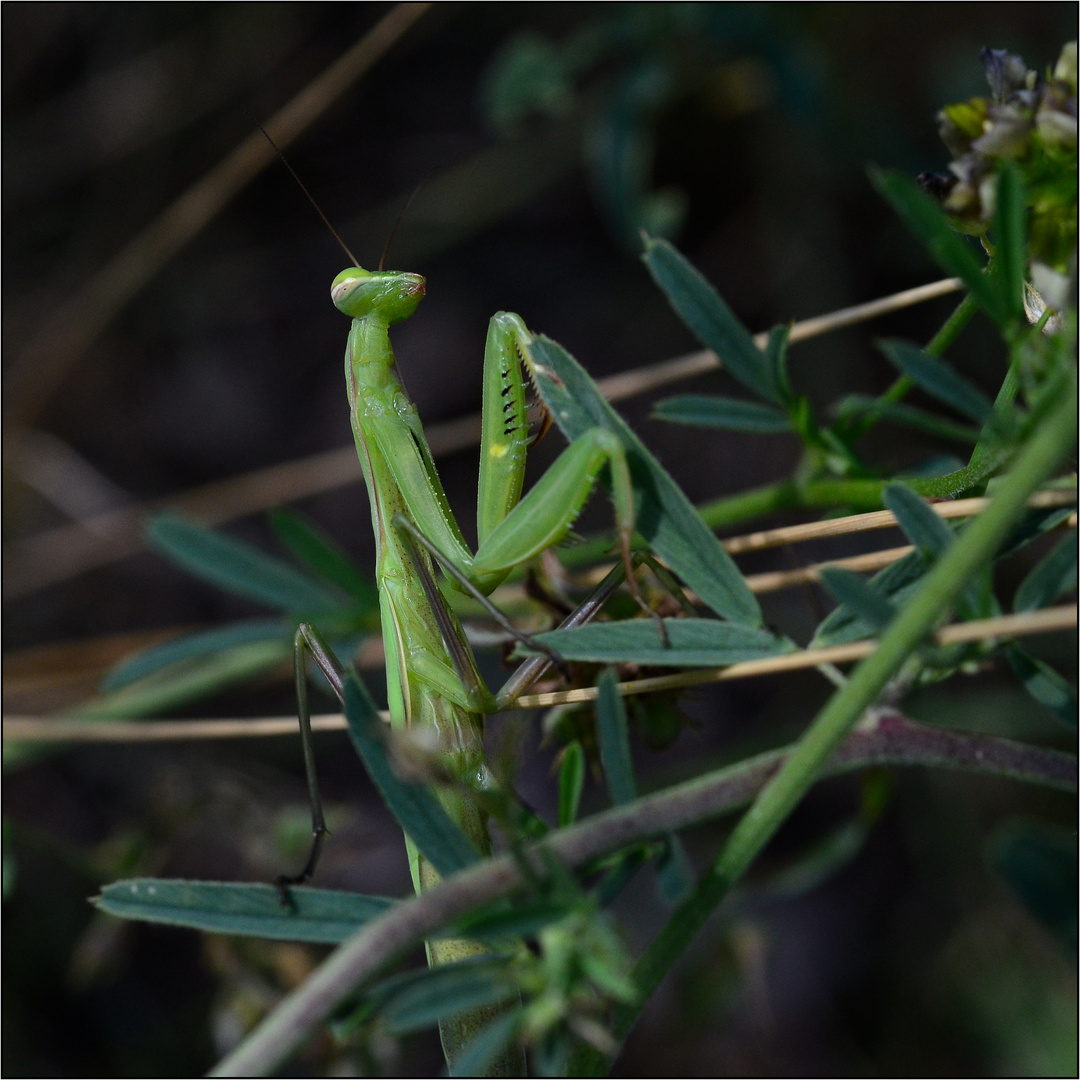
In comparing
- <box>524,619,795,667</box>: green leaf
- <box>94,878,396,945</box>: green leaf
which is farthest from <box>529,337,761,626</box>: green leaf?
<box>94,878,396,945</box>: green leaf

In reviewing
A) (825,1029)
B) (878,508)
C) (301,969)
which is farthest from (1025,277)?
(825,1029)

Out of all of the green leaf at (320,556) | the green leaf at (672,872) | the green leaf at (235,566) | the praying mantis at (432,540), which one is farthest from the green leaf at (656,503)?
the green leaf at (235,566)

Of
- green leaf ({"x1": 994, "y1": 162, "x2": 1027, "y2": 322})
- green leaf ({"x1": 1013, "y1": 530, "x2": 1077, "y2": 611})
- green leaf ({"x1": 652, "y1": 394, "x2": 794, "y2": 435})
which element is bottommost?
green leaf ({"x1": 1013, "y1": 530, "x2": 1077, "y2": 611})

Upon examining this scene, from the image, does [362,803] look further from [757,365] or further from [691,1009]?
[757,365]

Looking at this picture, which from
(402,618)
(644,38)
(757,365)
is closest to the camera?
(757,365)

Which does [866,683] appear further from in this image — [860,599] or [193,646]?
[193,646]

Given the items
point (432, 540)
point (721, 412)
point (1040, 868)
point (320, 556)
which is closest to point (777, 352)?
point (721, 412)

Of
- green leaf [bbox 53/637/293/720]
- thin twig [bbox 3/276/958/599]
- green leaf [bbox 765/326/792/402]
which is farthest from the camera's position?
thin twig [bbox 3/276/958/599]

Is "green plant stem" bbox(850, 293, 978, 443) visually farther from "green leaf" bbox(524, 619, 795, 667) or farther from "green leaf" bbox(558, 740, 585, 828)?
"green leaf" bbox(558, 740, 585, 828)
